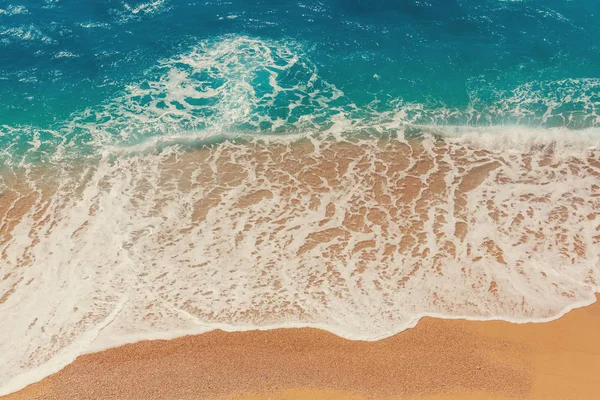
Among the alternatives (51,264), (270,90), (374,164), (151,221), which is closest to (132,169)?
(151,221)

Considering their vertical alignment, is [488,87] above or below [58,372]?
above

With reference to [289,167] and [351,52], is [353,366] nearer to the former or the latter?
[289,167]

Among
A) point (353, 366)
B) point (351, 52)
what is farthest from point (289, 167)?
point (351, 52)

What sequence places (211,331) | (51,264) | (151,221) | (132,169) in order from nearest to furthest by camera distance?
1. (211,331)
2. (51,264)
3. (151,221)
4. (132,169)

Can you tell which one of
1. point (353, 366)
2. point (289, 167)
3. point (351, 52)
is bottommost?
point (353, 366)

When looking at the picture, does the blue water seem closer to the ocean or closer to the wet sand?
the ocean

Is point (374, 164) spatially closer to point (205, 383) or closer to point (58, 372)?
point (205, 383)

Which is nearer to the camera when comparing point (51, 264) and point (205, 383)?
point (205, 383)
